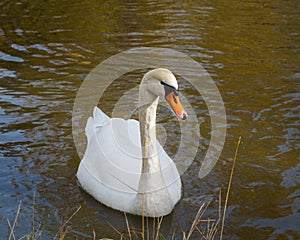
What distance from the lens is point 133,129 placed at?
19.0 ft

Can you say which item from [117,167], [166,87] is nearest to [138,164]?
[117,167]

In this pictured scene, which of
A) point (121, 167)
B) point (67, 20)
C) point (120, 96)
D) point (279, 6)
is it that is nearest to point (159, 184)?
point (121, 167)

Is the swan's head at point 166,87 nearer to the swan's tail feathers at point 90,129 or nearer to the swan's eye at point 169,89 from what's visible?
the swan's eye at point 169,89

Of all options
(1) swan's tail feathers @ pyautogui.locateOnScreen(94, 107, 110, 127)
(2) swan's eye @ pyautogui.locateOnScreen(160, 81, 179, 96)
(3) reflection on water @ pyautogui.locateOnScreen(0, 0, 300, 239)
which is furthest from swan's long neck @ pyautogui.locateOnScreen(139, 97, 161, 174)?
(1) swan's tail feathers @ pyautogui.locateOnScreen(94, 107, 110, 127)

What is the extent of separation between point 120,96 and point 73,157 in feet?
6.24

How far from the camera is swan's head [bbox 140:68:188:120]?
14.9 ft

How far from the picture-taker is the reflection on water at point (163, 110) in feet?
17.5

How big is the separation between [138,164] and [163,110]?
7.53 ft

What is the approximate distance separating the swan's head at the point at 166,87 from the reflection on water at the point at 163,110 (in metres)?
1.12

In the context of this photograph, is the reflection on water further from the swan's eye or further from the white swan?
the swan's eye

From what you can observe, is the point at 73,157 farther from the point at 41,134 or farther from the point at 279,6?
the point at 279,6

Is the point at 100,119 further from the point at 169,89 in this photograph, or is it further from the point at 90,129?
the point at 169,89

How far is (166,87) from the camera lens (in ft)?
15.2

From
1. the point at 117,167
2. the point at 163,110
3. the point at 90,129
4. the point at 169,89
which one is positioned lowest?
the point at 163,110
